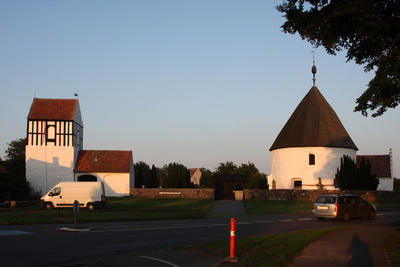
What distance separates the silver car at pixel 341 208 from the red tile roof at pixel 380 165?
112ft

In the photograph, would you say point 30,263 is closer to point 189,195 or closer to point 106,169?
point 189,195

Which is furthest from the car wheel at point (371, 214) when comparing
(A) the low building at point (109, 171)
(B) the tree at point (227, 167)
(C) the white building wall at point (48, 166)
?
(B) the tree at point (227, 167)

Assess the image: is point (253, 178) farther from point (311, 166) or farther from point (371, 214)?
point (371, 214)

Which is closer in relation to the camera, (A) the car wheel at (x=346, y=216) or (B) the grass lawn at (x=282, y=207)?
(A) the car wheel at (x=346, y=216)

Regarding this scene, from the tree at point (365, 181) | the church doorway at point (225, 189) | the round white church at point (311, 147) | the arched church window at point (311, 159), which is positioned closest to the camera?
the tree at point (365, 181)

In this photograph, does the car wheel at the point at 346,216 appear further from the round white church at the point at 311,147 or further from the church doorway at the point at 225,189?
the round white church at the point at 311,147

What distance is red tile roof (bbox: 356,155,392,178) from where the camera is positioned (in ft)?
173

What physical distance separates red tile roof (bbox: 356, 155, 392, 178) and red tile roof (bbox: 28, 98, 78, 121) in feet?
129

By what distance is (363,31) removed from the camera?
1224 centimetres

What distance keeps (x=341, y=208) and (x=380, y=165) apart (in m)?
39.0

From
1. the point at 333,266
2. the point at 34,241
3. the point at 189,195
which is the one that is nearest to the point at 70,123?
the point at 189,195

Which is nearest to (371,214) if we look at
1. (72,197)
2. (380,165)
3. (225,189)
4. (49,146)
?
(72,197)

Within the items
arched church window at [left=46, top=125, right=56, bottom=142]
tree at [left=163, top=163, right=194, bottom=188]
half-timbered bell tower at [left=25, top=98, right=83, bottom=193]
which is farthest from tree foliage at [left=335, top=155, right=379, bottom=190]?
arched church window at [left=46, top=125, right=56, bottom=142]

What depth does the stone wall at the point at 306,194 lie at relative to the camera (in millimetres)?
35656
